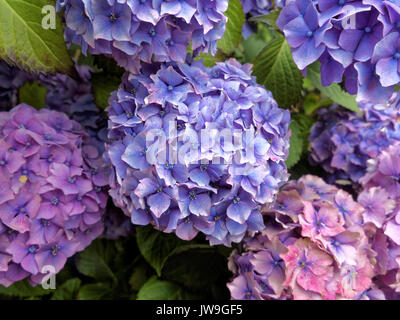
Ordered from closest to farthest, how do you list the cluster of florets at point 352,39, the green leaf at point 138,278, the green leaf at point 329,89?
the cluster of florets at point 352,39, the green leaf at point 329,89, the green leaf at point 138,278

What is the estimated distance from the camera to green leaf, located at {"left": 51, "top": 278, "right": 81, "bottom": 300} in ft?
2.93

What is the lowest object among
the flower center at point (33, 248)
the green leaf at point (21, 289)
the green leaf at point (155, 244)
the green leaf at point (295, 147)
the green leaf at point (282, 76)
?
the green leaf at point (21, 289)

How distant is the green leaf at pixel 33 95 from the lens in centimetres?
92

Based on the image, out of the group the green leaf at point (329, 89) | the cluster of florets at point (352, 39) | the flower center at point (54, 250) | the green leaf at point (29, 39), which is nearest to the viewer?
the cluster of florets at point (352, 39)

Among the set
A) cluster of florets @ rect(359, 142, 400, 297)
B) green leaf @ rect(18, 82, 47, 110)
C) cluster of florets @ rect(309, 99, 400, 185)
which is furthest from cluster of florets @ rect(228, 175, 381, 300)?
green leaf @ rect(18, 82, 47, 110)

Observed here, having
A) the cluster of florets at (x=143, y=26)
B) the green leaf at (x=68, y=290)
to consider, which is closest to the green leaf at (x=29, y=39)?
the cluster of florets at (x=143, y=26)

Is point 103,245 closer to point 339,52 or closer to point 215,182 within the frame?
point 215,182

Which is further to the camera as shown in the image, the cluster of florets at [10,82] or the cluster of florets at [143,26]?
the cluster of florets at [10,82]

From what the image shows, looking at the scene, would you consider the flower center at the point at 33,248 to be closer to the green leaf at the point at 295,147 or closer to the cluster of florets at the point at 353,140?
the green leaf at the point at 295,147

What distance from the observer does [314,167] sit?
3.26 feet

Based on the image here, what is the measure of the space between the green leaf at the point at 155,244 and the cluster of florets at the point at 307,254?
4.3 inches

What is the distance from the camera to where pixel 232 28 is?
74cm

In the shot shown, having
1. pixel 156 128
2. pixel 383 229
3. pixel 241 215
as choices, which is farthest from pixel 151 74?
pixel 383 229

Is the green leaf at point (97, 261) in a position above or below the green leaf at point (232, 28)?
below
